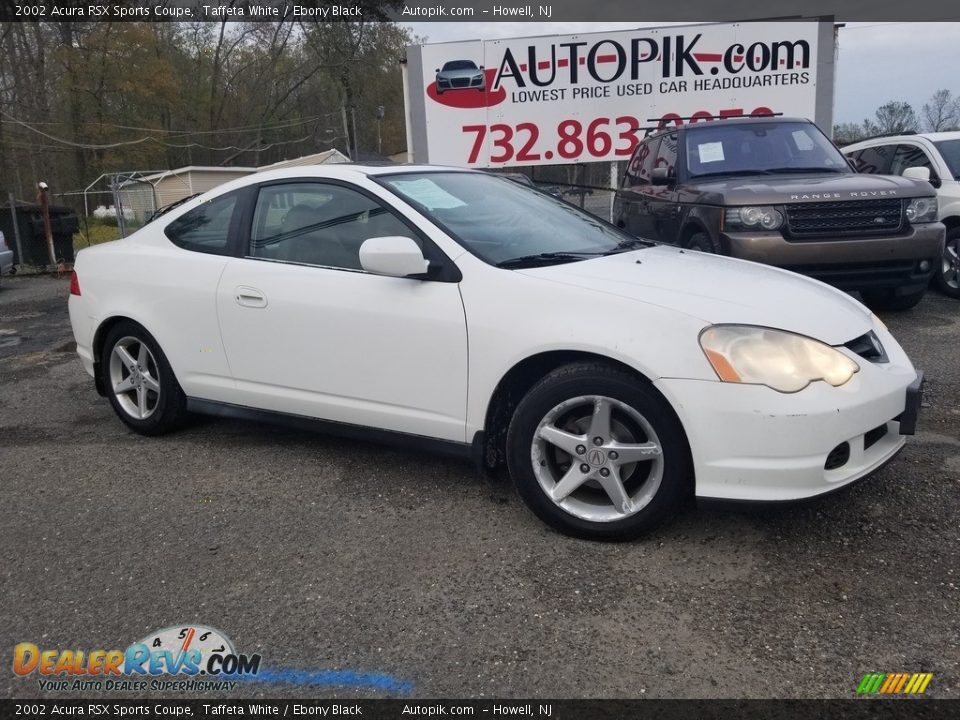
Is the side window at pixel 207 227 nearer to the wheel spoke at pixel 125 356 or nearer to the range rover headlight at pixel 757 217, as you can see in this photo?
the wheel spoke at pixel 125 356

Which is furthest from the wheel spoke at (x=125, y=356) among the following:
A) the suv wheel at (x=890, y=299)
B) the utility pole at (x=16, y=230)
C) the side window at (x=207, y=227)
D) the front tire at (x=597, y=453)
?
the utility pole at (x=16, y=230)

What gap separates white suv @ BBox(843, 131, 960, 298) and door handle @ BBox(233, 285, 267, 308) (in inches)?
232

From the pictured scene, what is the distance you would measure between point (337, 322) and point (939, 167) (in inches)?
285

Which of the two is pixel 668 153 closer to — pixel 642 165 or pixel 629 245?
pixel 642 165

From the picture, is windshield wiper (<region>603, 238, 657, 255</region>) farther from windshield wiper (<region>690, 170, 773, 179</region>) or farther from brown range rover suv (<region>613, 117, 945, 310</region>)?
windshield wiper (<region>690, 170, 773, 179</region>)

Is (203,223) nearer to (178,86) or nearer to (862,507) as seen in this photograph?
(862,507)

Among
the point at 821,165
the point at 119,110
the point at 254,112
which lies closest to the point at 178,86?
the point at 119,110

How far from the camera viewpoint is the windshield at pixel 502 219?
3.63m

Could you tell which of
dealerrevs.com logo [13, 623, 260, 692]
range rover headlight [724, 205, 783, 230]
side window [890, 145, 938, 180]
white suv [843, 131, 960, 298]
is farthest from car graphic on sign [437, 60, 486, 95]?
dealerrevs.com logo [13, 623, 260, 692]

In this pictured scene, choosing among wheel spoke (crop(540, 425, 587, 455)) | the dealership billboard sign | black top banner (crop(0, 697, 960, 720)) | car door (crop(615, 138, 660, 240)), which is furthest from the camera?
the dealership billboard sign

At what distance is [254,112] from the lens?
45.2m

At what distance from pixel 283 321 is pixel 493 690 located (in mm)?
2160

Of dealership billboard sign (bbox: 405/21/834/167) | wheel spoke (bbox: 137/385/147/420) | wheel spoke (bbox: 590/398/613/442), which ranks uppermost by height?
dealership billboard sign (bbox: 405/21/834/167)

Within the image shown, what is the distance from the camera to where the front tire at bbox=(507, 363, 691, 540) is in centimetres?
299
